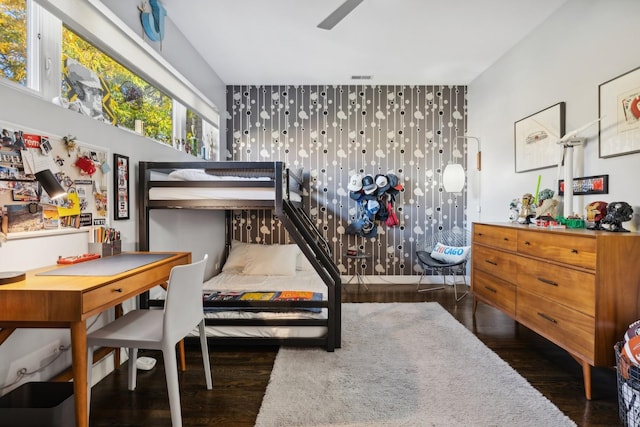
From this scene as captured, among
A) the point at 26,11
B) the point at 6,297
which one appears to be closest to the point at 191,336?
the point at 6,297

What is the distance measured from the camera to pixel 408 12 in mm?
2566

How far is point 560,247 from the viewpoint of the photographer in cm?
187

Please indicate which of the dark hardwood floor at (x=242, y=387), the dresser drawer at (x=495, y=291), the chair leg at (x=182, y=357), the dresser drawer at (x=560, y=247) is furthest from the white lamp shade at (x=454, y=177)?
the chair leg at (x=182, y=357)

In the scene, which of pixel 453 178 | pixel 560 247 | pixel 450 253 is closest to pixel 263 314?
pixel 560 247

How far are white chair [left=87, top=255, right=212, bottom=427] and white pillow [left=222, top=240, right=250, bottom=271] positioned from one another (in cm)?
193

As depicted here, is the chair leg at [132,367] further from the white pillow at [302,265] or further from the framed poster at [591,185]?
the framed poster at [591,185]

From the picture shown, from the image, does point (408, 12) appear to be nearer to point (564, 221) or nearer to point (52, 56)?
point (564, 221)

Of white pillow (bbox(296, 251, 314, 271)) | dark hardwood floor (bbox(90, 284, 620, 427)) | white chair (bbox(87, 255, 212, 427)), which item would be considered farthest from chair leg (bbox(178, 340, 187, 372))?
white pillow (bbox(296, 251, 314, 271))

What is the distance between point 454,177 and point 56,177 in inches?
143

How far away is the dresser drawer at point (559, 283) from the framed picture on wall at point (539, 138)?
1.05 metres

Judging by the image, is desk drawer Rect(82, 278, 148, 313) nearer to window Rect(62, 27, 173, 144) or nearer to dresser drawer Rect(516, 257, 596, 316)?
window Rect(62, 27, 173, 144)

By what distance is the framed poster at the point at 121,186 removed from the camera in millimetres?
2070

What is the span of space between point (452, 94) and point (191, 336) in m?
4.04

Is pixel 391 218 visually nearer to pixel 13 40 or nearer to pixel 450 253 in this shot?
pixel 450 253
